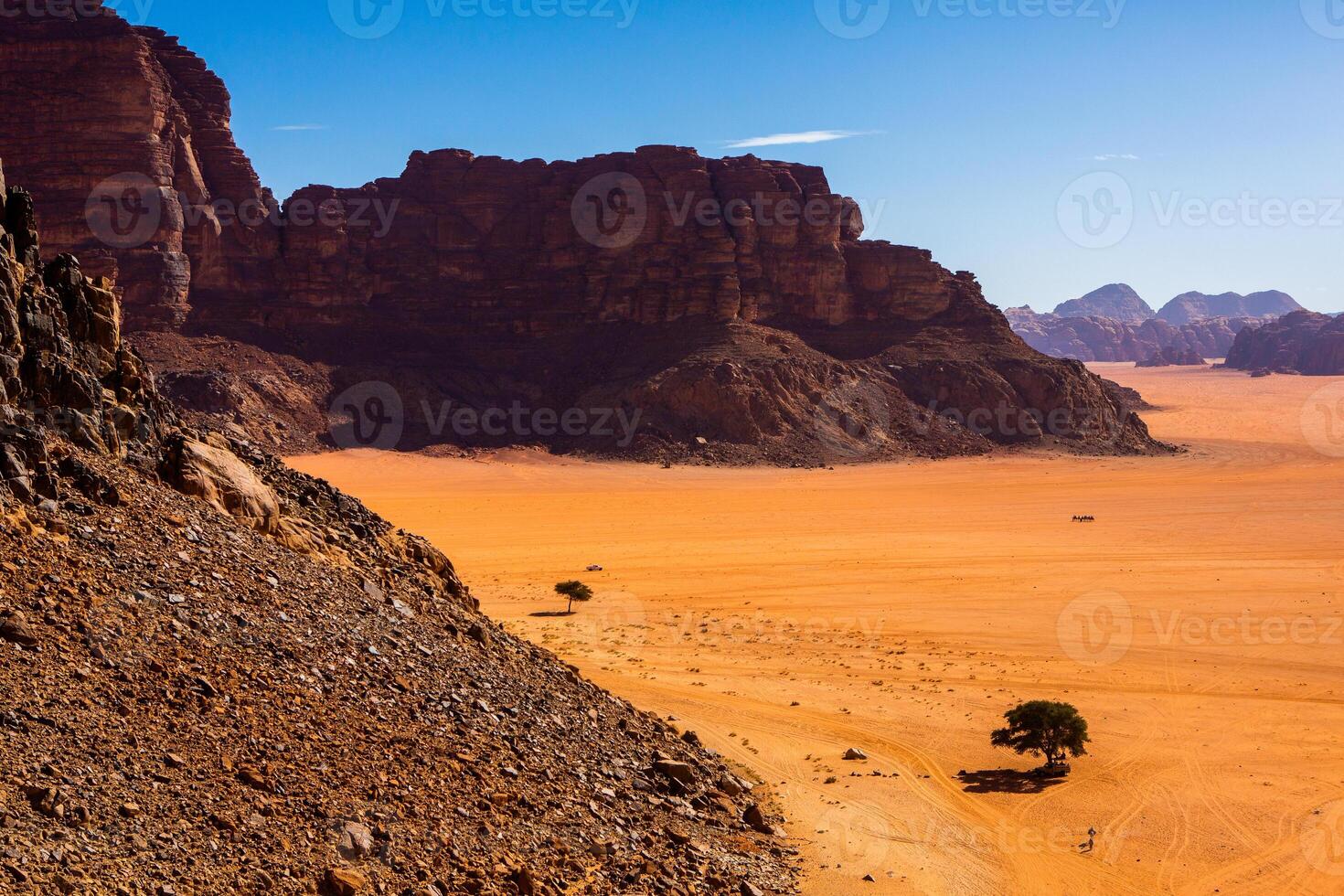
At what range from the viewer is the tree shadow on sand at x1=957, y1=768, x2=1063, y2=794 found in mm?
17000

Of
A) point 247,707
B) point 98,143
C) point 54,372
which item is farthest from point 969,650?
point 98,143

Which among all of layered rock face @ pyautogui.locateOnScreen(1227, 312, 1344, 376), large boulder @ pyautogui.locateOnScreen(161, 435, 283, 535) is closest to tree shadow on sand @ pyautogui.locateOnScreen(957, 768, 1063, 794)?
large boulder @ pyautogui.locateOnScreen(161, 435, 283, 535)

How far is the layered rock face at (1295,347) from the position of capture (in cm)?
17262

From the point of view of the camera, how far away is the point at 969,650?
1022 inches

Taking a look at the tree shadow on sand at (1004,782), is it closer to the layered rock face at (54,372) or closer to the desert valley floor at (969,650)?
the desert valley floor at (969,650)

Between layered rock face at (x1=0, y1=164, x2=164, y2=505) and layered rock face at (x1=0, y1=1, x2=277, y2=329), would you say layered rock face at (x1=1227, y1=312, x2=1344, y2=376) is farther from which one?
layered rock face at (x1=0, y1=164, x2=164, y2=505)

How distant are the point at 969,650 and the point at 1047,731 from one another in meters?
8.23

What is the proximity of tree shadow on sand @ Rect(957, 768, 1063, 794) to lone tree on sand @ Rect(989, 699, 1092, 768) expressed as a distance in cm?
36

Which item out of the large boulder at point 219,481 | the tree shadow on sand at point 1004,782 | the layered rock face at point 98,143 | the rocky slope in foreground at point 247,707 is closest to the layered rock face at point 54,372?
the rocky slope in foreground at point 247,707

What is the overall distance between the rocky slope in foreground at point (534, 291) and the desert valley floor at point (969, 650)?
44.5ft

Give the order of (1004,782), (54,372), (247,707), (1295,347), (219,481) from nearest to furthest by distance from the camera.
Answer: (247,707), (54,372), (219,481), (1004,782), (1295,347)

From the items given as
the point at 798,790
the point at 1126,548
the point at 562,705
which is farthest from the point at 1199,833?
the point at 1126,548

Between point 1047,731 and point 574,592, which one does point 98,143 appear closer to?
point 574,592

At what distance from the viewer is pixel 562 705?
581 inches
